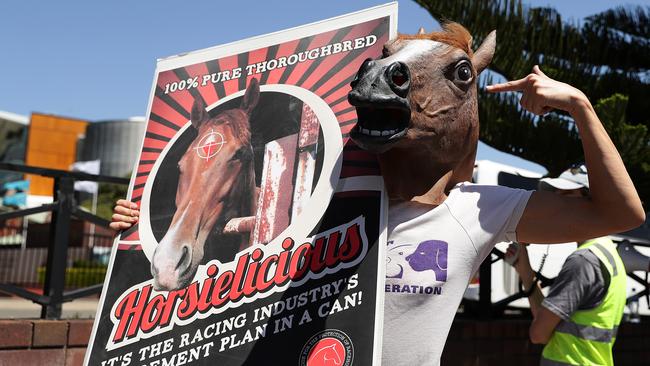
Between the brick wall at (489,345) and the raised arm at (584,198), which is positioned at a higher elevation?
the raised arm at (584,198)

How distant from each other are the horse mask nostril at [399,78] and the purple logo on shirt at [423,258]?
1.48 feet

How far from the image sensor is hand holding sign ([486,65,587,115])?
2113 mm

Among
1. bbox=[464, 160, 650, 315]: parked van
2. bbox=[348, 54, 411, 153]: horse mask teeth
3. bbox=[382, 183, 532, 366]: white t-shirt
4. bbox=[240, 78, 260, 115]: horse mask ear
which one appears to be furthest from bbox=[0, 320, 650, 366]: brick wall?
bbox=[348, 54, 411, 153]: horse mask teeth

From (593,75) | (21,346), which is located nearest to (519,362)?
(593,75)

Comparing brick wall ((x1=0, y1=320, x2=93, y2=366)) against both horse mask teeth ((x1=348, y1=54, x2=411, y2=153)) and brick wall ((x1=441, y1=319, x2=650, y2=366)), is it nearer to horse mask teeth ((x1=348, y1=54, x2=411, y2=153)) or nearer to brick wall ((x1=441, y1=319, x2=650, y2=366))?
brick wall ((x1=441, y1=319, x2=650, y2=366))

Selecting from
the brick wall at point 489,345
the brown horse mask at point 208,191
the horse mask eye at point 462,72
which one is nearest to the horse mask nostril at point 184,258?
the brown horse mask at point 208,191

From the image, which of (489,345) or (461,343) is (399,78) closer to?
(461,343)

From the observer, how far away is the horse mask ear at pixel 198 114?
2.55 metres

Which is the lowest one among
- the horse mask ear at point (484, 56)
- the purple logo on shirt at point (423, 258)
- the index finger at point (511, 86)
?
the purple logo on shirt at point (423, 258)

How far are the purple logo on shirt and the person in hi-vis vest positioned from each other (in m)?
1.49

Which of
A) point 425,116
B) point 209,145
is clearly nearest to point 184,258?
point 209,145

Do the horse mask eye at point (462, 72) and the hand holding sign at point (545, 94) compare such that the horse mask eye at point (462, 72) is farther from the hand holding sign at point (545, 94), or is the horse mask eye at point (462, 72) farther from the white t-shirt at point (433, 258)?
the white t-shirt at point (433, 258)

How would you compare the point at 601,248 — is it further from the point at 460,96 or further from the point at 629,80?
the point at 629,80

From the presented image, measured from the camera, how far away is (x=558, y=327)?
3520mm
